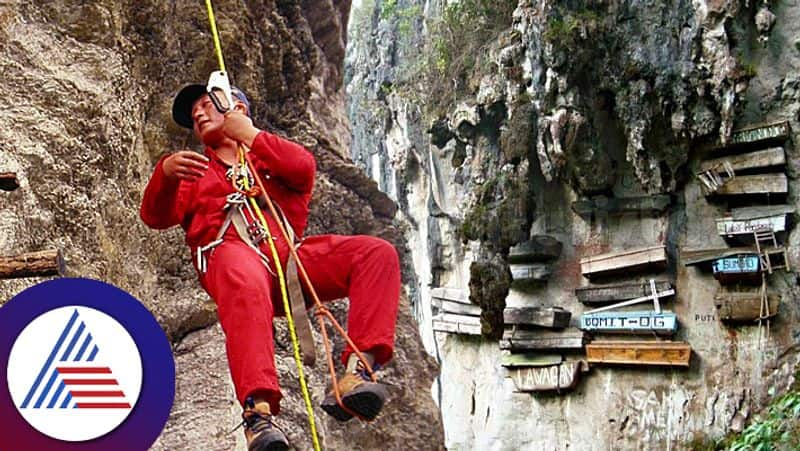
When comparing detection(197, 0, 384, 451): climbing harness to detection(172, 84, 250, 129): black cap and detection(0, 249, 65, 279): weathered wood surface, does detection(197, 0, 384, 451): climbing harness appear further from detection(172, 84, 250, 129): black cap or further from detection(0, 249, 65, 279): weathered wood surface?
A: detection(0, 249, 65, 279): weathered wood surface

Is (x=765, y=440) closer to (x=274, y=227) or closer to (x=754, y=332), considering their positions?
(x=754, y=332)

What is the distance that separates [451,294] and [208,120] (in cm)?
1040

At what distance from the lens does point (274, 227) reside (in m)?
2.57

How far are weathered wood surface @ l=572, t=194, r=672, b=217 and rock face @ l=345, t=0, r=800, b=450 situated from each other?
0.12 metres

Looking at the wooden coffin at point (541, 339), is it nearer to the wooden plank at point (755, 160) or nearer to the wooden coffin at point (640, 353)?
the wooden coffin at point (640, 353)

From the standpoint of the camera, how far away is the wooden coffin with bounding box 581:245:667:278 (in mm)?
10047

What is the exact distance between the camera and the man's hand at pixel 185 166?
8.52 ft

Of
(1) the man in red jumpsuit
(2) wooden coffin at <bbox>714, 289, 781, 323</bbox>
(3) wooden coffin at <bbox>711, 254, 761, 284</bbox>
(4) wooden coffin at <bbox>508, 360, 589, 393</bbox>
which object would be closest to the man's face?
(1) the man in red jumpsuit

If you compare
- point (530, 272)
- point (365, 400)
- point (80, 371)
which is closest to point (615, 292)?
point (530, 272)

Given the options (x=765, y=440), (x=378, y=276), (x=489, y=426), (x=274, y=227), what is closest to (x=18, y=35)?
(x=274, y=227)

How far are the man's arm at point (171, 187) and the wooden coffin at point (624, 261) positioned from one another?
8.22 m

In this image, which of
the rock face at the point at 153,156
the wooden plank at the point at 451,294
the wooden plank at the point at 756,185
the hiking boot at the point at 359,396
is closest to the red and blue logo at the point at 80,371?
the hiking boot at the point at 359,396

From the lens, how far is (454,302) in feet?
41.6

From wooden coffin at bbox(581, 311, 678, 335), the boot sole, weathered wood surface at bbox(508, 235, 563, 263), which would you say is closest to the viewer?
the boot sole
